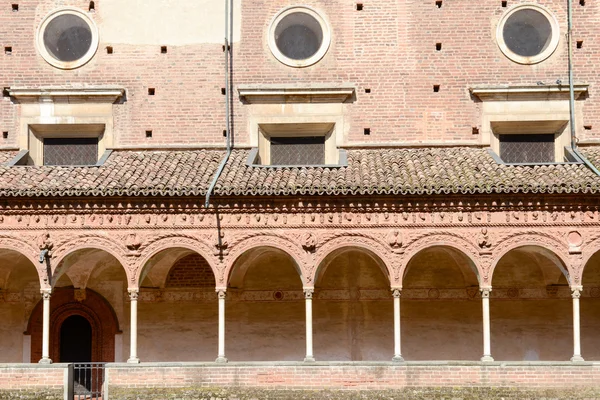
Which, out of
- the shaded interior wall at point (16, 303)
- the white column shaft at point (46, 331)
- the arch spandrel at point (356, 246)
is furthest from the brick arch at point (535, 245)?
the shaded interior wall at point (16, 303)

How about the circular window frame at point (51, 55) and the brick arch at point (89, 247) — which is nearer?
the brick arch at point (89, 247)

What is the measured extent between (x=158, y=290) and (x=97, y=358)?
2.12 m

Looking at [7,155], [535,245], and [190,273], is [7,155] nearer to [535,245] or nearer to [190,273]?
[190,273]

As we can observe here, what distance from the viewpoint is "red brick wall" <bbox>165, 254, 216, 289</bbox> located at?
23109mm

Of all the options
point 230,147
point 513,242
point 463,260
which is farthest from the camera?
point 230,147

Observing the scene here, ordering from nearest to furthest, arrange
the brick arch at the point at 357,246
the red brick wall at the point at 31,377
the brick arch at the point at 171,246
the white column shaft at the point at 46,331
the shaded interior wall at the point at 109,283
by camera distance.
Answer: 1. the red brick wall at the point at 31,377
2. the white column shaft at the point at 46,331
3. the brick arch at the point at 357,246
4. the brick arch at the point at 171,246
5. the shaded interior wall at the point at 109,283

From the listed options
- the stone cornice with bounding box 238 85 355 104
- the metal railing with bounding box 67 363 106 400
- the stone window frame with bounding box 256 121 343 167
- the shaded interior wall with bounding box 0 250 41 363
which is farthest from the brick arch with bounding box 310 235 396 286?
the shaded interior wall with bounding box 0 250 41 363

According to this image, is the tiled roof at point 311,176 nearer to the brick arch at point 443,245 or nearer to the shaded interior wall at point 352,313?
the brick arch at point 443,245

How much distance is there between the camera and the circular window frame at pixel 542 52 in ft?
78.3

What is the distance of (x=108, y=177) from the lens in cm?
2152

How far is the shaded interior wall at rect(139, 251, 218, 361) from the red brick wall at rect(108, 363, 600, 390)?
9.49ft

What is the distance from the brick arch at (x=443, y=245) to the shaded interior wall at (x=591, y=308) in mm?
3428

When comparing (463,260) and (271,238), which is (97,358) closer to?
(271,238)

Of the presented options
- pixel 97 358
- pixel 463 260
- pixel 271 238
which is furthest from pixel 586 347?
pixel 97 358
